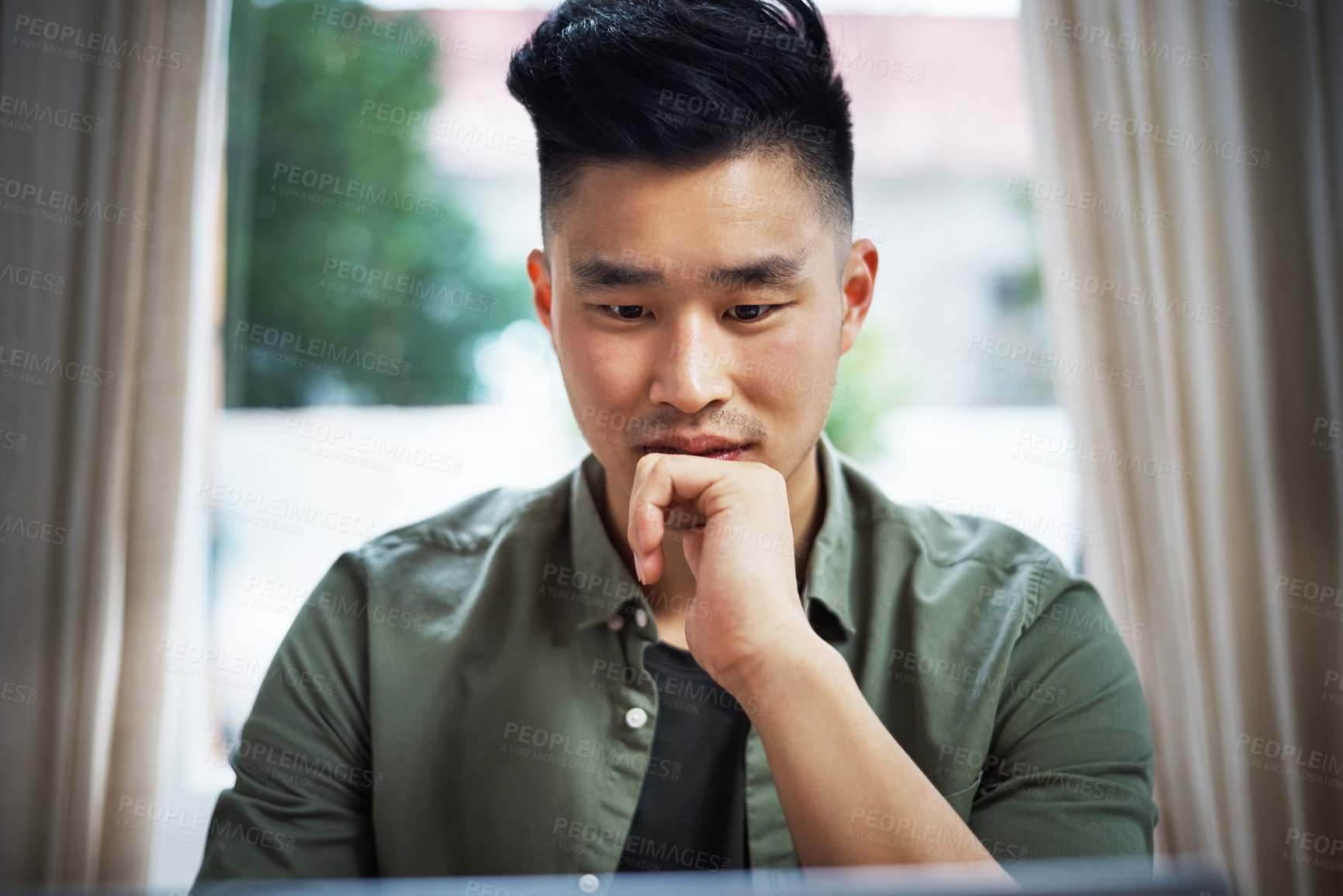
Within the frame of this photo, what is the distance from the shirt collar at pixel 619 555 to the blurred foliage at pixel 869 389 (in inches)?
44.0

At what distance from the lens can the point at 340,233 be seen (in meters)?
2.39

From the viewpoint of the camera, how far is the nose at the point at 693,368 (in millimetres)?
1061

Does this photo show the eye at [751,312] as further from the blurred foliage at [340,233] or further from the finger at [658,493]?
the blurred foliage at [340,233]

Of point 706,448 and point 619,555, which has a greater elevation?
point 706,448

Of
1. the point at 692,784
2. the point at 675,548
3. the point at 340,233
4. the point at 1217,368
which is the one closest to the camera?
the point at 692,784

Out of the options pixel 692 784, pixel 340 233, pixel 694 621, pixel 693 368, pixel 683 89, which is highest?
pixel 340 233

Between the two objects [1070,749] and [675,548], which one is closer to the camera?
[1070,749]

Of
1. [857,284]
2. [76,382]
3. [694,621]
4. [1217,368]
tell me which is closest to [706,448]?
[694,621]

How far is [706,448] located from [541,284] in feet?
1.21

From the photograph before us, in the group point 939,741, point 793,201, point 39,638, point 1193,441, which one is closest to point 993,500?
point 1193,441

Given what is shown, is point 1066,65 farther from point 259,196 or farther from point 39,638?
point 39,638

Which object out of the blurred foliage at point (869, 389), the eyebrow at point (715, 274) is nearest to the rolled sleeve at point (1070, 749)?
the eyebrow at point (715, 274)

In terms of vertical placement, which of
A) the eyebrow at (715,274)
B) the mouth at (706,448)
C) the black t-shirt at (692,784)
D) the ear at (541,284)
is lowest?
the black t-shirt at (692,784)

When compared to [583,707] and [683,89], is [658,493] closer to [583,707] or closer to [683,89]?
[583,707]
